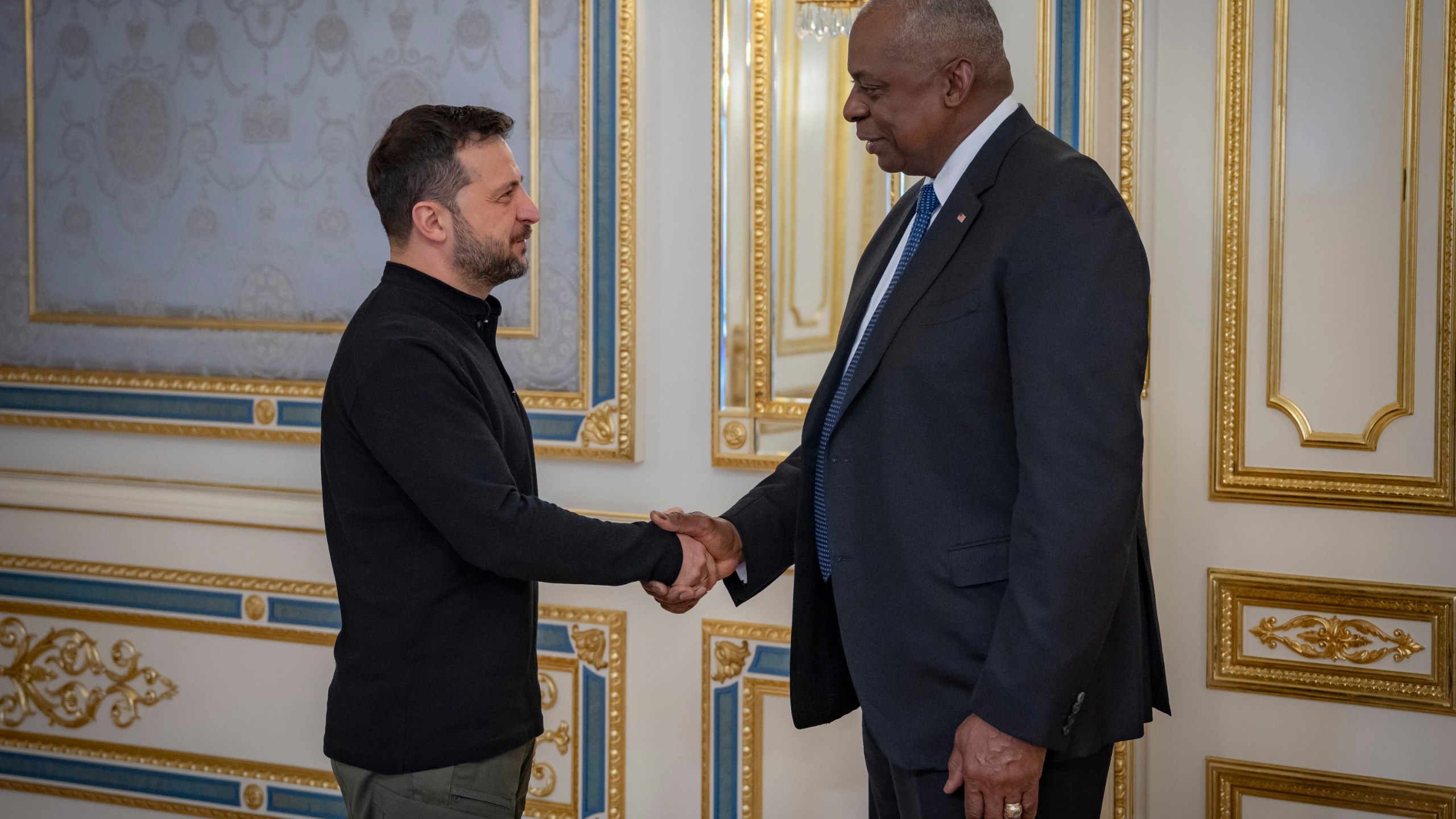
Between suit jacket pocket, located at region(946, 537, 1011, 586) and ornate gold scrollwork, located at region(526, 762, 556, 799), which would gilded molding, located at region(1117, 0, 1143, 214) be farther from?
ornate gold scrollwork, located at region(526, 762, 556, 799)

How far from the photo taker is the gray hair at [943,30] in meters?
1.57

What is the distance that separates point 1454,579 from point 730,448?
4.67 ft

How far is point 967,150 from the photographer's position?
162cm

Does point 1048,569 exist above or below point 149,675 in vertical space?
above

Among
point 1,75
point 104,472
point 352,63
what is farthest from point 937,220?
point 1,75

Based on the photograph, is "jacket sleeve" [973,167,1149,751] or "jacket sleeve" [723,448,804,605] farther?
"jacket sleeve" [723,448,804,605]

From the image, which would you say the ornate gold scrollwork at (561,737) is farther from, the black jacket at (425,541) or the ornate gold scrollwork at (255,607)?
the black jacket at (425,541)

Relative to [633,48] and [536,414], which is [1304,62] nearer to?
[633,48]

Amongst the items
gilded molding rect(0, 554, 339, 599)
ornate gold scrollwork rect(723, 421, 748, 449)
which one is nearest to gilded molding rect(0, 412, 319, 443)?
gilded molding rect(0, 554, 339, 599)

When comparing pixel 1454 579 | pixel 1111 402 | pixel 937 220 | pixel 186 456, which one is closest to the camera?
pixel 1111 402

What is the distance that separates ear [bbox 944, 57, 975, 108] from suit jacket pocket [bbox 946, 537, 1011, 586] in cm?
57

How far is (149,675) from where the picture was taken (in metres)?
3.19

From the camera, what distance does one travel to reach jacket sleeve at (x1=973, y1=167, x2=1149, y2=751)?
1397 millimetres

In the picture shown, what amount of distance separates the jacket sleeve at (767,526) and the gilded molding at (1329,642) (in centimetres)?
92
